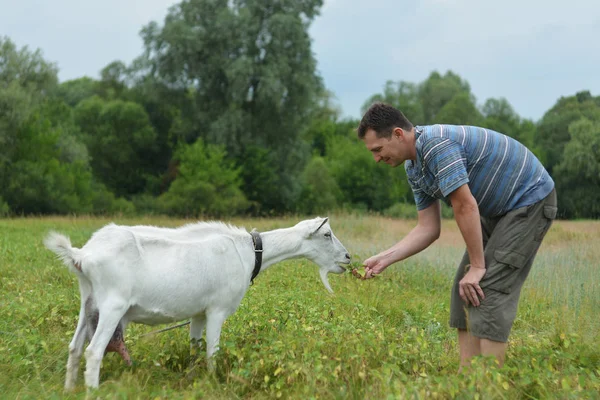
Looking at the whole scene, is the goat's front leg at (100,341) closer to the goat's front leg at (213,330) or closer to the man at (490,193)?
the goat's front leg at (213,330)

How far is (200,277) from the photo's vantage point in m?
5.34

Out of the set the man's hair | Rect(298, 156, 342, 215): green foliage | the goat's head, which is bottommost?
Rect(298, 156, 342, 215): green foliage

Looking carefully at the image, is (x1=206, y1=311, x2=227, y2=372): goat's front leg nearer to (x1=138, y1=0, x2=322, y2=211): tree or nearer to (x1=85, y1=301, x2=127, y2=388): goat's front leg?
(x1=85, y1=301, x2=127, y2=388): goat's front leg

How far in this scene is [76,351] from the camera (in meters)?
5.06

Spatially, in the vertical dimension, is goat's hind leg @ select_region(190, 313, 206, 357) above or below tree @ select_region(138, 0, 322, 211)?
below

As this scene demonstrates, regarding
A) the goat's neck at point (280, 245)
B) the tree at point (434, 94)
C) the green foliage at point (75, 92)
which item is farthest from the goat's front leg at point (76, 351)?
the tree at point (434, 94)

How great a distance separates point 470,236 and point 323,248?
83.1 inches

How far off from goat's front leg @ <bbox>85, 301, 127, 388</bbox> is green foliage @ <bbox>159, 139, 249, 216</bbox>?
3514 centimetres

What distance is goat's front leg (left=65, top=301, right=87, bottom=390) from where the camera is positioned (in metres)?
5.02

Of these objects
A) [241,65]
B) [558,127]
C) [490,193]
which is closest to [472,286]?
[490,193]

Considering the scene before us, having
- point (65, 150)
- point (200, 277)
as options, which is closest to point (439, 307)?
point (200, 277)

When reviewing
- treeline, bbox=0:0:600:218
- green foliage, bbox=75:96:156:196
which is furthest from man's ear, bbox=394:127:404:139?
green foliage, bbox=75:96:156:196

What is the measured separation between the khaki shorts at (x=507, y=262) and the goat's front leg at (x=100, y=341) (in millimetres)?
2653

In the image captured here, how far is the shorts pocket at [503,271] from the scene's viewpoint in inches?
181
